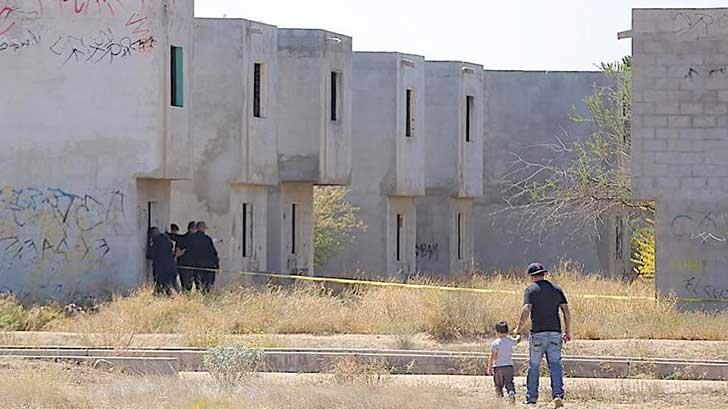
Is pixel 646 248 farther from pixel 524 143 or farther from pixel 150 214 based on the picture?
pixel 150 214

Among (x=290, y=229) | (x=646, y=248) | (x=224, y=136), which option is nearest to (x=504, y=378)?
(x=224, y=136)

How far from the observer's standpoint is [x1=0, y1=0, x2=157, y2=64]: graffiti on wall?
93.8 feet

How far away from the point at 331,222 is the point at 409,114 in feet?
15.5

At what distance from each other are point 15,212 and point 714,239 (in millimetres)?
12444

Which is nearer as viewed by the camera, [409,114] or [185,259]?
[185,259]

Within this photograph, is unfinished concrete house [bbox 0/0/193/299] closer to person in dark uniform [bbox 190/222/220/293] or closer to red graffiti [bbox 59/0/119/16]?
red graffiti [bbox 59/0/119/16]

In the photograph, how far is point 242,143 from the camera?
35531 mm

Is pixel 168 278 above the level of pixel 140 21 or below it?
below

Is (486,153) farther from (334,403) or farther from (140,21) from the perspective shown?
(334,403)

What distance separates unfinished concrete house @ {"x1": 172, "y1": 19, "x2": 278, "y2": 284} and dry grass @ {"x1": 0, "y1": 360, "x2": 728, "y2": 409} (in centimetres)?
1529

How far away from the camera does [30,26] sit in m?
28.6

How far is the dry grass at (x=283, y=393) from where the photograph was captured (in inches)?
598

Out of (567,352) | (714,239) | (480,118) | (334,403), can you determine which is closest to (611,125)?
(480,118)

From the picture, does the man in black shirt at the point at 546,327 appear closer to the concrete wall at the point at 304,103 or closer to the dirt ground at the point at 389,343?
the dirt ground at the point at 389,343
